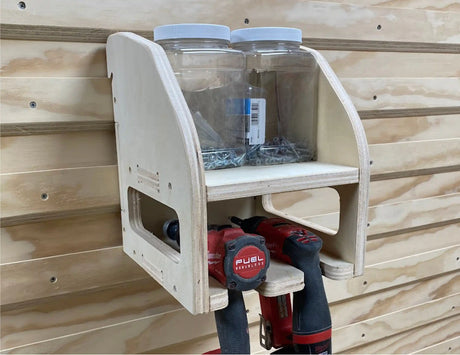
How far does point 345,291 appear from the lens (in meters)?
1.26

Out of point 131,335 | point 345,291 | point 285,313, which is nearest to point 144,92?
point 285,313

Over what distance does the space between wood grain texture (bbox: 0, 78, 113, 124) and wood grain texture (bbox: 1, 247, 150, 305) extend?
0.27 m

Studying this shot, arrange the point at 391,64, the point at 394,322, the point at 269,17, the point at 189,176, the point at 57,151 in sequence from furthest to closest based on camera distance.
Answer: the point at 394,322, the point at 391,64, the point at 269,17, the point at 57,151, the point at 189,176

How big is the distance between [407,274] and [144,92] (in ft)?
3.32

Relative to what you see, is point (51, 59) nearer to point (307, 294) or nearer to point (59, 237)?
point (59, 237)

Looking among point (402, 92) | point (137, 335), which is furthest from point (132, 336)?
point (402, 92)

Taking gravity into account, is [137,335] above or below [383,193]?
below

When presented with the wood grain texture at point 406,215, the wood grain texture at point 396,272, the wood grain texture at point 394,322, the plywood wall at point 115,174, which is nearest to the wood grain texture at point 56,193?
the plywood wall at point 115,174

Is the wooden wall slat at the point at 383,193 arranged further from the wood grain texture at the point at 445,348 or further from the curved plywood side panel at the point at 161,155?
the wood grain texture at the point at 445,348

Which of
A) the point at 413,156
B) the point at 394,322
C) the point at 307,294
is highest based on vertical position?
the point at 413,156

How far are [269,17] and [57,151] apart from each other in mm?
527

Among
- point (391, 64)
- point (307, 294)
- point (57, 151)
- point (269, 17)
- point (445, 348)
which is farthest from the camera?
point (445, 348)

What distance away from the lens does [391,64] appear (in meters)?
1.17

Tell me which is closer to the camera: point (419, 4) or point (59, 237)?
point (59, 237)
